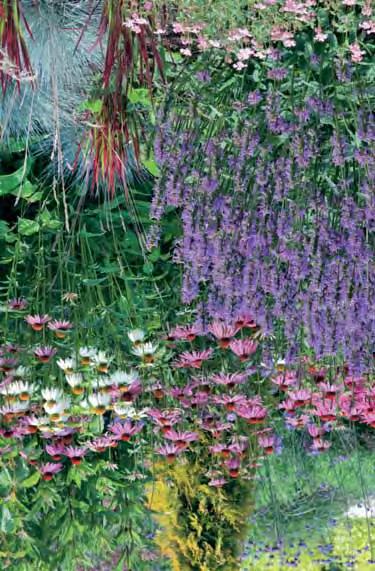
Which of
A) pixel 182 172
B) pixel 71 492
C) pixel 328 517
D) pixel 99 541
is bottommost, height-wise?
pixel 328 517

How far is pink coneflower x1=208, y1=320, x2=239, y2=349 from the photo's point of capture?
8.84 ft

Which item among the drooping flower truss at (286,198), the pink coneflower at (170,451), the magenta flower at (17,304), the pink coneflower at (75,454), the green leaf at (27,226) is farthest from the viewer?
the green leaf at (27,226)

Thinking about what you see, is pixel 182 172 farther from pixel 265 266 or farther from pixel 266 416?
pixel 266 416

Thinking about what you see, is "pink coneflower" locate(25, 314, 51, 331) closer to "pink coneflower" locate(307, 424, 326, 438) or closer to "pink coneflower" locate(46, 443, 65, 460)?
"pink coneflower" locate(46, 443, 65, 460)

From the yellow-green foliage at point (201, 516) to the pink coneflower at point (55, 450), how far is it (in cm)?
49

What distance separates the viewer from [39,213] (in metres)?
3.05

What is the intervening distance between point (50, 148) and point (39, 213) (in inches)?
13.5

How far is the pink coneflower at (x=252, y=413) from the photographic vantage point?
264 centimetres

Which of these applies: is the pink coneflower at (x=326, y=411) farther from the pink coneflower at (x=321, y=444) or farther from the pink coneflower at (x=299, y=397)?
the pink coneflower at (x=321, y=444)

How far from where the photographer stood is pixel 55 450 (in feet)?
8.55

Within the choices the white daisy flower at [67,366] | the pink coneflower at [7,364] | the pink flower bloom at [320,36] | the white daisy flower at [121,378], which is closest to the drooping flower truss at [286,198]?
the pink flower bloom at [320,36]

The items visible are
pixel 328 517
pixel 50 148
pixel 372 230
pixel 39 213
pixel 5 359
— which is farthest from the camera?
pixel 328 517

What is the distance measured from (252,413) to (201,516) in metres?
0.62

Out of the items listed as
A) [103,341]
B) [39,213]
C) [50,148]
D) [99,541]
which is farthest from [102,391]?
[50,148]
